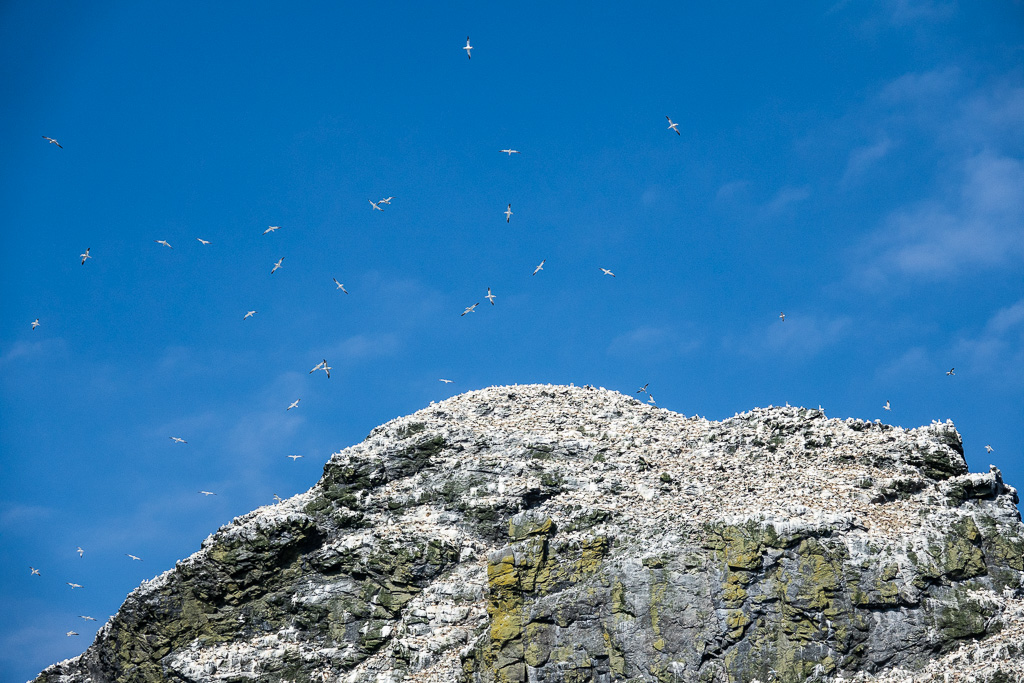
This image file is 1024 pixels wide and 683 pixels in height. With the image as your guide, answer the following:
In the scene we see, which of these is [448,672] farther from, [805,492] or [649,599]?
[805,492]

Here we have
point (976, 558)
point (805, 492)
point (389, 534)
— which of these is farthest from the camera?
point (389, 534)

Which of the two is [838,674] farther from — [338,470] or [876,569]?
[338,470]

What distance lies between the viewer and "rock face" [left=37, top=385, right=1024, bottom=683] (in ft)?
96.6

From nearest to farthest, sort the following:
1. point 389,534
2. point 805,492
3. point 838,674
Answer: point 838,674 → point 805,492 → point 389,534

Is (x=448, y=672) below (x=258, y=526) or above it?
below

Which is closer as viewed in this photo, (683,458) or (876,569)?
(876,569)

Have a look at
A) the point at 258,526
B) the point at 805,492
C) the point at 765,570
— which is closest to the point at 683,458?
the point at 805,492

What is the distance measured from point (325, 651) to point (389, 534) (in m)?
5.64

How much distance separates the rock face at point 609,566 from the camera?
2944 centimetres

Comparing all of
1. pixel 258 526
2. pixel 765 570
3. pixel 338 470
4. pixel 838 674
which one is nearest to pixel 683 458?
pixel 765 570

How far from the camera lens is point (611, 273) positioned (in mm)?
42344

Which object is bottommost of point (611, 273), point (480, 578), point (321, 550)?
point (480, 578)

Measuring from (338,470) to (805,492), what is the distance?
2200 centimetres

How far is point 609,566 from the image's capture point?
32062 mm
